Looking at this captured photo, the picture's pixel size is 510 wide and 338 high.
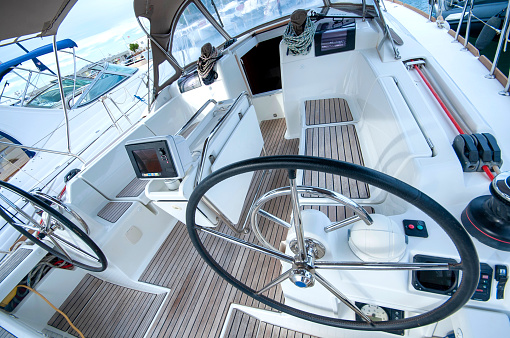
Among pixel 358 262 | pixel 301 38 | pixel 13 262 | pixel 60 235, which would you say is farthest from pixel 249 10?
pixel 13 262

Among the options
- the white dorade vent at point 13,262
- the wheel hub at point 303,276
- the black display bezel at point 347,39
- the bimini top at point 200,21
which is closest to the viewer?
the wheel hub at point 303,276

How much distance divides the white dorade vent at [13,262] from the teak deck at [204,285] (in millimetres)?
528

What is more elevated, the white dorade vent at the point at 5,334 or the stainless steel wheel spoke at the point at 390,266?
the stainless steel wheel spoke at the point at 390,266

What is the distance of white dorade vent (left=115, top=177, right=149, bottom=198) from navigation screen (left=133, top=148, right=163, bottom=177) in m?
0.86

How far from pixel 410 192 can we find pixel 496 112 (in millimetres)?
1622

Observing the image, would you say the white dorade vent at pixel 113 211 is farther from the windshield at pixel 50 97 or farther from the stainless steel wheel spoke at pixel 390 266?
the windshield at pixel 50 97

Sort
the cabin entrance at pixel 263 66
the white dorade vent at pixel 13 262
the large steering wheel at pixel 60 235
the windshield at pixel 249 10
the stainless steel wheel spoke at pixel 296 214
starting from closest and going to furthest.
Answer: the stainless steel wheel spoke at pixel 296 214
the large steering wheel at pixel 60 235
the white dorade vent at pixel 13 262
the windshield at pixel 249 10
the cabin entrance at pixel 263 66

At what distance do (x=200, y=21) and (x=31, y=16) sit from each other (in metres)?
2.40

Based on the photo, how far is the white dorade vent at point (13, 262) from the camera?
1731 millimetres

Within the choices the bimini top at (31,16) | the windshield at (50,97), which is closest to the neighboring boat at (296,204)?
the bimini top at (31,16)

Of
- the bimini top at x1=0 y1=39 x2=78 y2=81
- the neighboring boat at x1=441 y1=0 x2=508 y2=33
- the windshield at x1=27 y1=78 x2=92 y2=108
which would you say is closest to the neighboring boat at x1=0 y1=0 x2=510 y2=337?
the bimini top at x1=0 y1=39 x2=78 y2=81

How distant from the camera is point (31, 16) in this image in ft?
4.01

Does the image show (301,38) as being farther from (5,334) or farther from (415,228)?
(5,334)

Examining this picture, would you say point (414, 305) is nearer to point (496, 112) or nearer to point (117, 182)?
point (496, 112)
